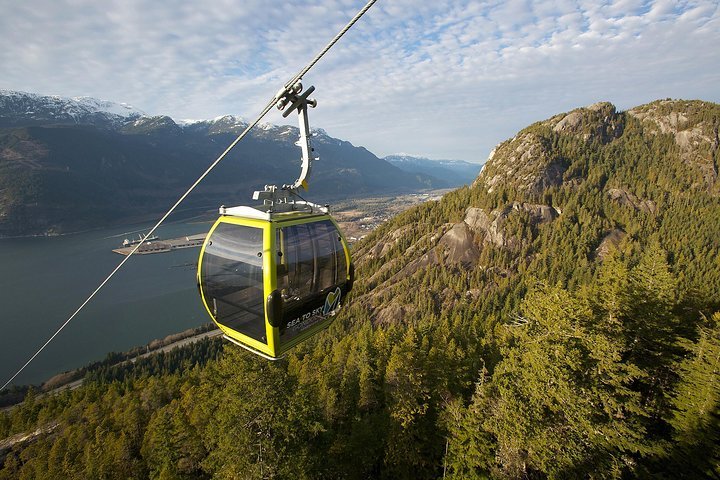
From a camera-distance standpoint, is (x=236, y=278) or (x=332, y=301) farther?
(x=332, y=301)

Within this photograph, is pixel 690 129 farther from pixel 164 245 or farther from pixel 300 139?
pixel 164 245

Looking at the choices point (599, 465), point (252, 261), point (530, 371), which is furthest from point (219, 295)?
point (599, 465)

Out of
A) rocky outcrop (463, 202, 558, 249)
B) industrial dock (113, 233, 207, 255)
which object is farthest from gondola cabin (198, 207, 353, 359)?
industrial dock (113, 233, 207, 255)

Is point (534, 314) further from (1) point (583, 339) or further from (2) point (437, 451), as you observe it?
(2) point (437, 451)

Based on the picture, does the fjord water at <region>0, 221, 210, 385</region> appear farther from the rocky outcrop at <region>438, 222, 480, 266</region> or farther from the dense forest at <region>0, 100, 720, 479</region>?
the rocky outcrop at <region>438, 222, 480, 266</region>

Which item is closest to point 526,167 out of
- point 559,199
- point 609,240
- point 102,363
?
point 559,199

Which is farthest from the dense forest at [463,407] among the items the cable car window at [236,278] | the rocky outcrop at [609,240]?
the rocky outcrop at [609,240]
